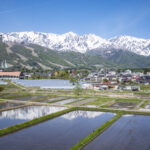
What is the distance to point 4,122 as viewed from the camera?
3728 centimetres

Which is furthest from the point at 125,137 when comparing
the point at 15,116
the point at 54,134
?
the point at 15,116

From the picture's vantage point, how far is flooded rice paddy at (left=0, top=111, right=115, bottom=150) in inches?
1032

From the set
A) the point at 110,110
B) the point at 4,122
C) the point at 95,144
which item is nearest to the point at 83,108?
the point at 110,110

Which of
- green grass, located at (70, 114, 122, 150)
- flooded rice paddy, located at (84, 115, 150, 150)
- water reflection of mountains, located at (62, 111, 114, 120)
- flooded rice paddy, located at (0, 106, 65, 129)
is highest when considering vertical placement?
flooded rice paddy, located at (0, 106, 65, 129)

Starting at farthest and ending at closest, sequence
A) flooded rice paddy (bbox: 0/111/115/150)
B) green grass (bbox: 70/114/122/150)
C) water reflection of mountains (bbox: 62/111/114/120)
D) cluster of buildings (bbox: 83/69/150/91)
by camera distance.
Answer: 1. cluster of buildings (bbox: 83/69/150/91)
2. water reflection of mountains (bbox: 62/111/114/120)
3. flooded rice paddy (bbox: 0/111/115/150)
4. green grass (bbox: 70/114/122/150)

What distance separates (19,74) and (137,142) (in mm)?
175263

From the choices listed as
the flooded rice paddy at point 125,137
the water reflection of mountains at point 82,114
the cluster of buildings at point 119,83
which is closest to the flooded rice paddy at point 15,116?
the water reflection of mountains at point 82,114

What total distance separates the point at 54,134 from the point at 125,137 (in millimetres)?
10686

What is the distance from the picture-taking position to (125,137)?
96.2ft

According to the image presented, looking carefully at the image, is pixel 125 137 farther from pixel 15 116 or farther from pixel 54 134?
pixel 15 116

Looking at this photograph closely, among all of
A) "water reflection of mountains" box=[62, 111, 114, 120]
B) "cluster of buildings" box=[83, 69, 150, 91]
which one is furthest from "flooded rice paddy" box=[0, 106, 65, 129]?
"cluster of buildings" box=[83, 69, 150, 91]

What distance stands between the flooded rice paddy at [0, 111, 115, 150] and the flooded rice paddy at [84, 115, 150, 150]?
9.40 ft

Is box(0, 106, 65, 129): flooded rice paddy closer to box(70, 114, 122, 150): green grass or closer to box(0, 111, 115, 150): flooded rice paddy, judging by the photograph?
box(0, 111, 115, 150): flooded rice paddy

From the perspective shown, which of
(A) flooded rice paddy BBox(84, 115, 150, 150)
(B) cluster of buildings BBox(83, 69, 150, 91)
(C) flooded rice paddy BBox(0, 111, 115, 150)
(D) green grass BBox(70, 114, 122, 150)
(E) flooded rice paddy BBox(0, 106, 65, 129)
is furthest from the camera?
(B) cluster of buildings BBox(83, 69, 150, 91)
